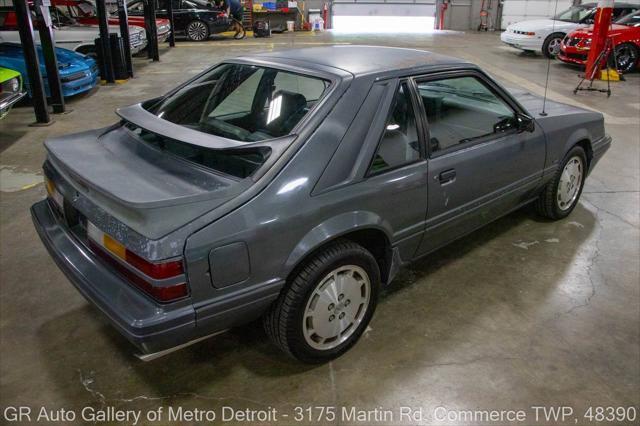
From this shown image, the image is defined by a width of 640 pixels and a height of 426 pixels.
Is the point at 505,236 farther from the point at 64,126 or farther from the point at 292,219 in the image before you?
the point at 64,126

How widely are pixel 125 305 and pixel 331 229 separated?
0.88 meters

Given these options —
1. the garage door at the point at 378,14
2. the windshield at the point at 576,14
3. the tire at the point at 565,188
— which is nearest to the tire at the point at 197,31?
the garage door at the point at 378,14

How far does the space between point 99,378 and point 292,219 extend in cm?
125

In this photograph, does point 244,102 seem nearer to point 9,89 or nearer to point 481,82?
point 481,82

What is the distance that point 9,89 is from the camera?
248 inches

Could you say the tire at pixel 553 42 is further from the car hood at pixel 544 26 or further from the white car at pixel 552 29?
the car hood at pixel 544 26

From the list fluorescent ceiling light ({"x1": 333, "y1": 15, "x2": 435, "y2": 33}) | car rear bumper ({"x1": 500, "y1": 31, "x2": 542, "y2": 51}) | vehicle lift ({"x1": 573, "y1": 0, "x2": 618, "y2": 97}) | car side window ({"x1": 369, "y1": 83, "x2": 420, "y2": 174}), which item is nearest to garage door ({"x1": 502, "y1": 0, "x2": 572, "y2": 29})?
fluorescent ceiling light ({"x1": 333, "y1": 15, "x2": 435, "y2": 33})

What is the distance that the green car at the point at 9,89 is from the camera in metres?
5.93

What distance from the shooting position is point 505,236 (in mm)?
3697

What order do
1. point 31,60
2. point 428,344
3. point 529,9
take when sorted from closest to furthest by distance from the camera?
point 428,344 → point 31,60 → point 529,9

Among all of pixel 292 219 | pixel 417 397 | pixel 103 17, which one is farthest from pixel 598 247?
pixel 103 17

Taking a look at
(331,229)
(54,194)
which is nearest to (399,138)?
(331,229)

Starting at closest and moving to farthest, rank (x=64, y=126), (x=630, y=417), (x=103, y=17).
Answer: (x=630, y=417) < (x=64, y=126) < (x=103, y=17)

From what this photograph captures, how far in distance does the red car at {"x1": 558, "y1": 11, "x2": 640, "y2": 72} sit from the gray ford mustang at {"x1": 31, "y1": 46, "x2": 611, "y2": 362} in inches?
381
